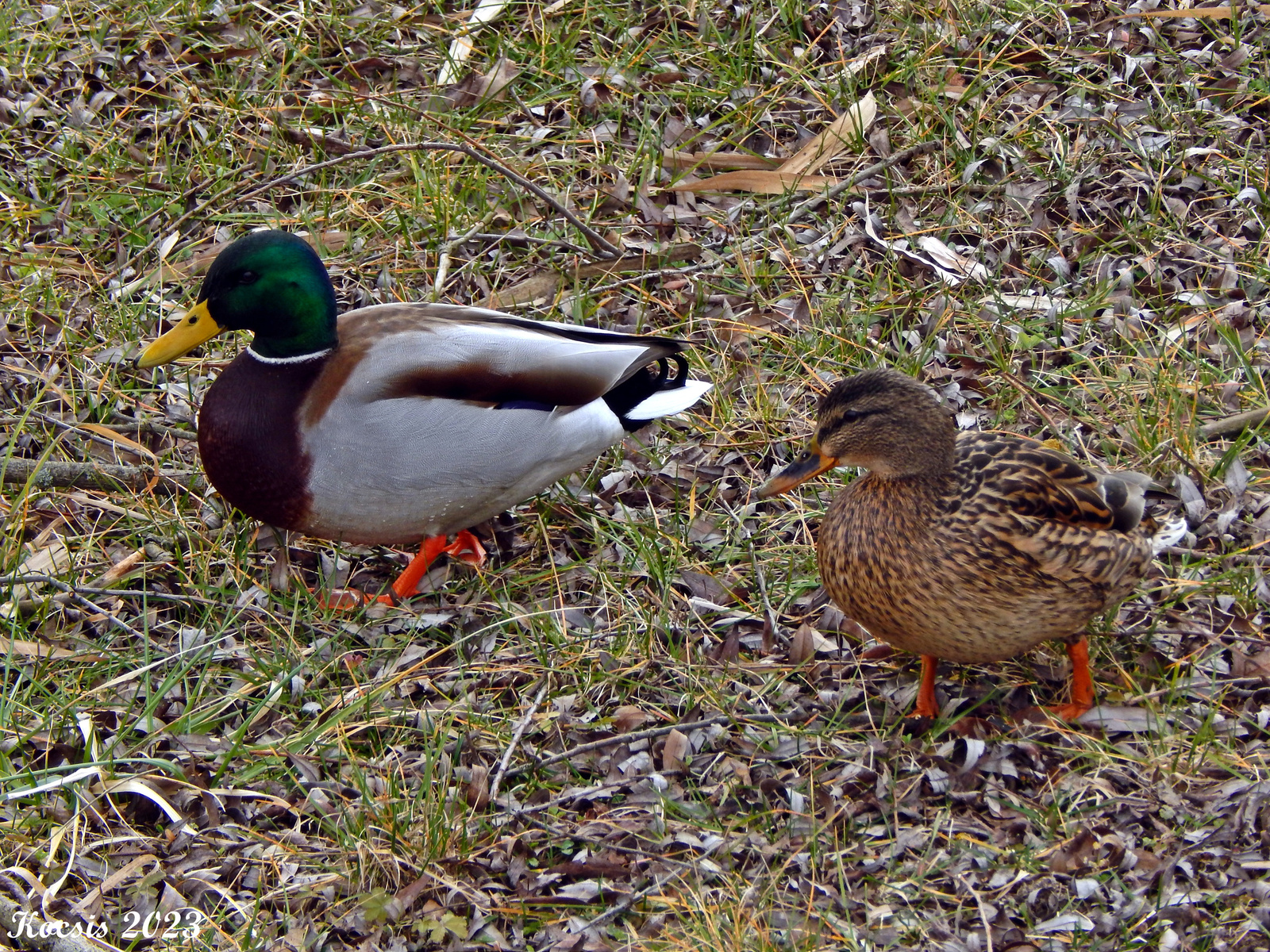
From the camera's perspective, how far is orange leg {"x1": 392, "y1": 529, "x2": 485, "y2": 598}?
159 inches

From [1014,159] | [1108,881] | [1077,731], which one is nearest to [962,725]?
[1077,731]

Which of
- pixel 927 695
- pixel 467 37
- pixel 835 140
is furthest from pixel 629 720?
pixel 467 37

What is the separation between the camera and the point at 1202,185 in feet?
16.3

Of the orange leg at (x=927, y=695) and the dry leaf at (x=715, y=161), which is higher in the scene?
the dry leaf at (x=715, y=161)

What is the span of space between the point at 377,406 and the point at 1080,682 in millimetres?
2110

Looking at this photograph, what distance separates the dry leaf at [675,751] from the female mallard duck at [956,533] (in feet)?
1.82

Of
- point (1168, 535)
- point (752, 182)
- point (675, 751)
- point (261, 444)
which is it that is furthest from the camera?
point (752, 182)

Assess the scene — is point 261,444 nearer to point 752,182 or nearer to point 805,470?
point 805,470

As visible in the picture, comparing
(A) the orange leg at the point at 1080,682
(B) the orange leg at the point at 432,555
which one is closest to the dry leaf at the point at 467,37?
(B) the orange leg at the point at 432,555

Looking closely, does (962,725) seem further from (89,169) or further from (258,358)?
(89,169)

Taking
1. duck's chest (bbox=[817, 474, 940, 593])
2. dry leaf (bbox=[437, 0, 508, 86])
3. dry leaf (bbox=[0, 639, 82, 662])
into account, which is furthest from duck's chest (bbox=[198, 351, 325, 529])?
dry leaf (bbox=[437, 0, 508, 86])

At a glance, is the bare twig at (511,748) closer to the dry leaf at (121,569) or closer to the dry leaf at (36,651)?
the dry leaf at (36,651)

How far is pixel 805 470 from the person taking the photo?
3285 mm

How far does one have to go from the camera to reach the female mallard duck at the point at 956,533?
3.07m
